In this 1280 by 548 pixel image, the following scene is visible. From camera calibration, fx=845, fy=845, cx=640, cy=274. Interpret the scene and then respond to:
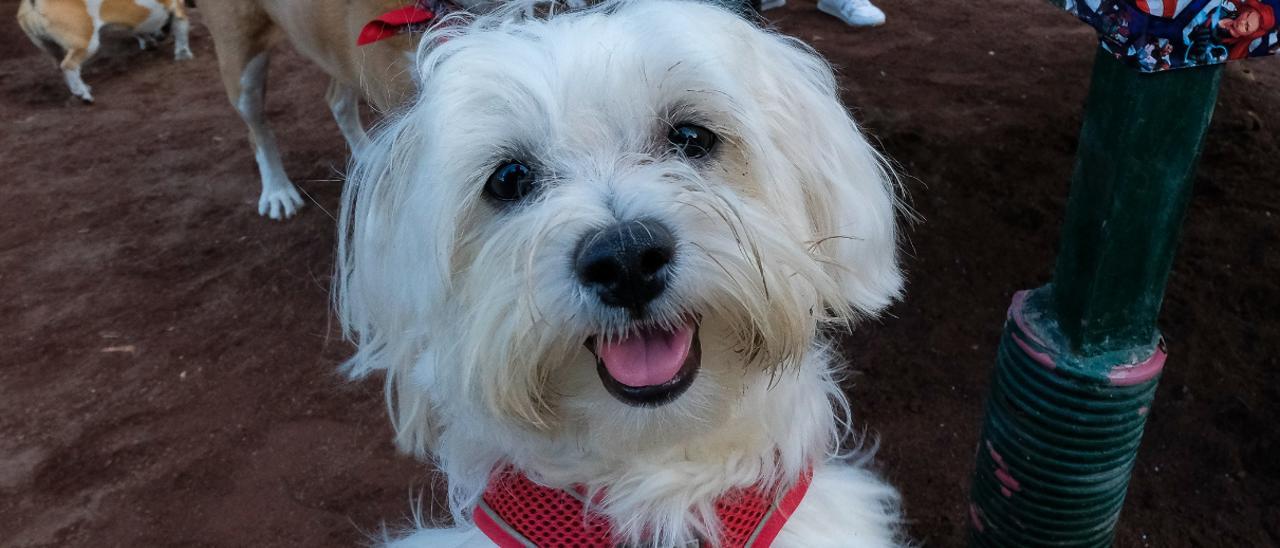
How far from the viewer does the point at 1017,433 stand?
178 centimetres

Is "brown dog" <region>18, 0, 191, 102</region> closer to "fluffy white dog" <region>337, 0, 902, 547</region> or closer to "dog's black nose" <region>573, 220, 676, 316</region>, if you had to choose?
"fluffy white dog" <region>337, 0, 902, 547</region>

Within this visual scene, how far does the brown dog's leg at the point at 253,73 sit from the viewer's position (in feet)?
13.9

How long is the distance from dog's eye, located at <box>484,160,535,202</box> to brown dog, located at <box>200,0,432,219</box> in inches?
82.6

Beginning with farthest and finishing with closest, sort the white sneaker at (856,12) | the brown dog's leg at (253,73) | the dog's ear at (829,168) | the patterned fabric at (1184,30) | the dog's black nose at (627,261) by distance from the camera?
the white sneaker at (856,12), the brown dog's leg at (253,73), the dog's ear at (829,168), the patterned fabric at (1184,30), the dog's black nose at (627,261)

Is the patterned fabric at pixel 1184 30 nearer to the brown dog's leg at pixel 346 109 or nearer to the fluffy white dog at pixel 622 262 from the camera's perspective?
the fluffy white dog at pixel 622 262

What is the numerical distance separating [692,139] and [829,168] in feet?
0.84

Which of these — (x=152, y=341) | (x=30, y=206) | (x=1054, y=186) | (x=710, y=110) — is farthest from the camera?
(x=30, y=206)

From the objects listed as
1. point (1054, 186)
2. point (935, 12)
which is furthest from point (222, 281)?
point (935, 12)

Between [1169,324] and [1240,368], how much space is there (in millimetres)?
267

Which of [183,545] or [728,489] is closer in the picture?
[728,489]

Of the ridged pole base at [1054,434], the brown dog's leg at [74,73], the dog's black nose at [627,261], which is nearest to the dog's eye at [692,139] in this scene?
the dog's black nose at [627,261]

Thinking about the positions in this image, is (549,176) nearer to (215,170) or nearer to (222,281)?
(222,281)

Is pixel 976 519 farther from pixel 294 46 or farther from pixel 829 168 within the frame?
pixel 294 46

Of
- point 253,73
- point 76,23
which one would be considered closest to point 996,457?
point 253,73
